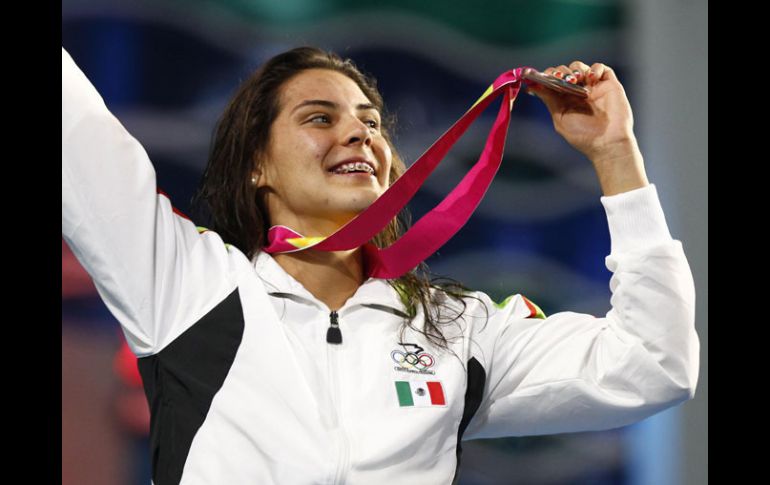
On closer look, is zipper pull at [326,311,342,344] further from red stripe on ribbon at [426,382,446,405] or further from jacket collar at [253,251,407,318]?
red stripe on ribbon at [426,382,446,405]

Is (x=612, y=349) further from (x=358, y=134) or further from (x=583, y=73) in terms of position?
(x=358, y=134)

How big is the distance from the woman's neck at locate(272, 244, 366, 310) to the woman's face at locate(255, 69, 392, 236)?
9cm

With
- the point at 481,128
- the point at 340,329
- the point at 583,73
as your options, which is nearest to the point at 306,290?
the point at 340,329

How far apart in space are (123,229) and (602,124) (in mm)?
1018

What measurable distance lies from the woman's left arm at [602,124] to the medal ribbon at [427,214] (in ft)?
0.38

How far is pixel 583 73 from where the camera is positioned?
2.00 m

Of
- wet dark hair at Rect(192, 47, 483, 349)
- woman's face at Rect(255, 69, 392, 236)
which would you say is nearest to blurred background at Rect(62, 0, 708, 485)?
wet dark hair at Rect(192, 47, 483, 349)

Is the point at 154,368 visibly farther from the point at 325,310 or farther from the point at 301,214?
the point at 301,214

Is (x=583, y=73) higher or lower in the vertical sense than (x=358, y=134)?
higher

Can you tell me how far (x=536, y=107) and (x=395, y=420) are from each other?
161 centimetres

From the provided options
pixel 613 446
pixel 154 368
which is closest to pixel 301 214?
pixel 154 368

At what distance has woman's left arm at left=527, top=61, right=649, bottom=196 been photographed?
189 cm

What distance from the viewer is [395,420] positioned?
5.90 ft

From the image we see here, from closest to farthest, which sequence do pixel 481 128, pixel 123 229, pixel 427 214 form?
pixel 123 229 → pixel 427 214 → pixel 481 128
